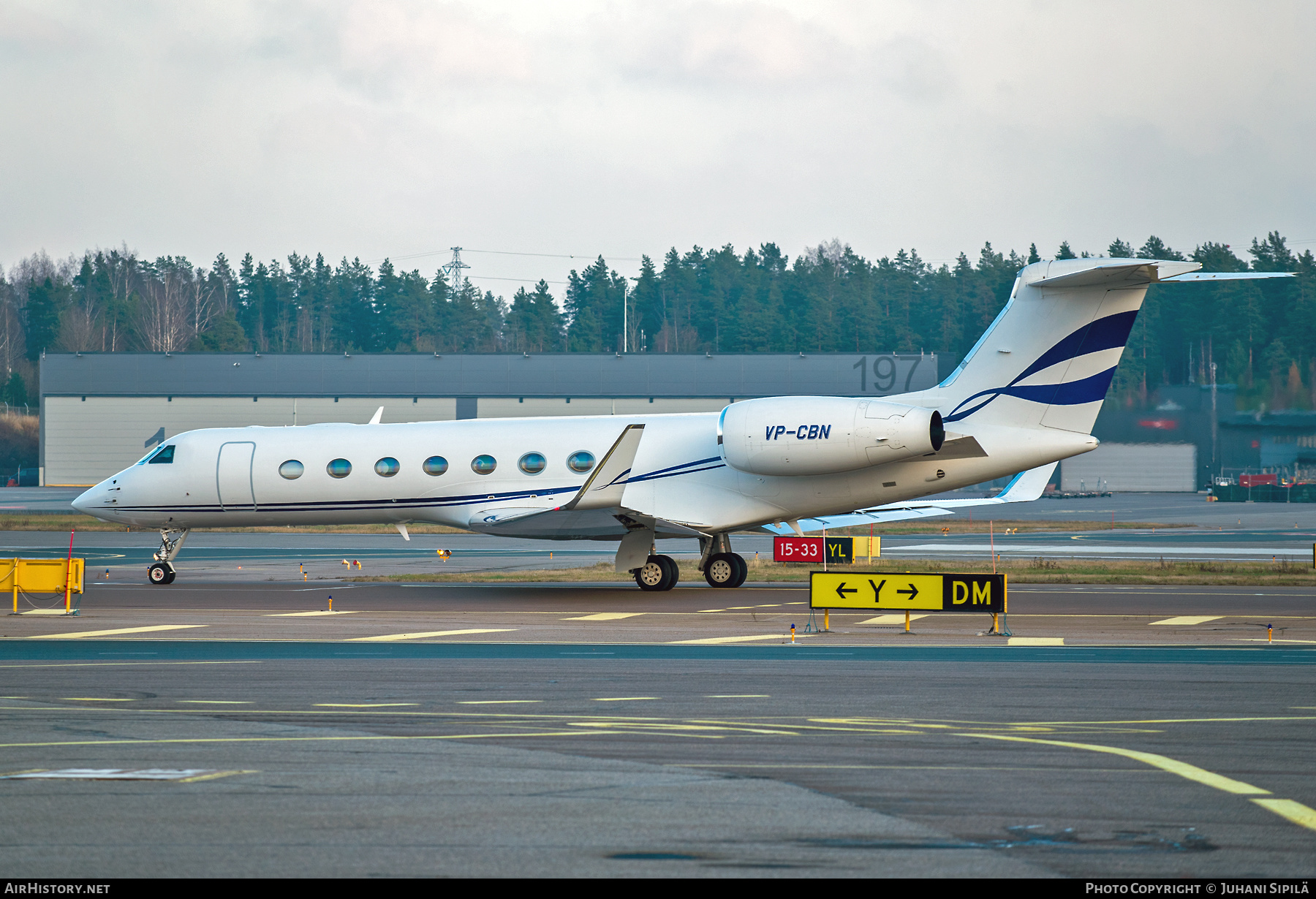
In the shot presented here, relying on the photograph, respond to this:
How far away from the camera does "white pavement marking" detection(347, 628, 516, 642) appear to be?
17516 millimetres

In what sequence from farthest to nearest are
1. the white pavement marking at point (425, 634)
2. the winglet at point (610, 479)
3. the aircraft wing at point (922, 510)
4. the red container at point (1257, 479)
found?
the red container at point (1257, 479) → the aircraft wing at point (922, 510) → the winglet at point (610, 479) → the white pavement marking at point (425, 634)

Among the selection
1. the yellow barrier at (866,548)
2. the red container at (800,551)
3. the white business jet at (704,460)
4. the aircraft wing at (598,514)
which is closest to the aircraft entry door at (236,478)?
the white business jet at (704,460)

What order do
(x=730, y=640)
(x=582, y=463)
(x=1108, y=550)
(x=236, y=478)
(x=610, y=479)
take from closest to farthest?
(x=730, y=640), (x=610, y=479), (x=582, y=463), (x=236, y=478), (x=1108, y=550)

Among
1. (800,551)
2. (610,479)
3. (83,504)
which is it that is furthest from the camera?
(800,551)

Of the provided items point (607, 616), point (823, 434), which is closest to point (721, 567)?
point (823, 434)

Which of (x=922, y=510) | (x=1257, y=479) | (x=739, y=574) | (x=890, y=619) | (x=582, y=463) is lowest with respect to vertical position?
(x=890, y=619)

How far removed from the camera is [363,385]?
6762 cm

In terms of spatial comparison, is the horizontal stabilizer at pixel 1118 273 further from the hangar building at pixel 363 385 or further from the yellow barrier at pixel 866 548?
the hangar building at pixel 363 385

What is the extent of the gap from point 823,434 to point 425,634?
27.3 ft

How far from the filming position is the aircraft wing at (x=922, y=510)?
24.3 m

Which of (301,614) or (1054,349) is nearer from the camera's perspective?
(301,614)

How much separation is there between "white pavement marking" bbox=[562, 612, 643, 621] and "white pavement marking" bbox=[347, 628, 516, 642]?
167 cm

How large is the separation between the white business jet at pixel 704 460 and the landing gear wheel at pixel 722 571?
0.03 m

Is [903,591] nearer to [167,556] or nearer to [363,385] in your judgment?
[167,556]
